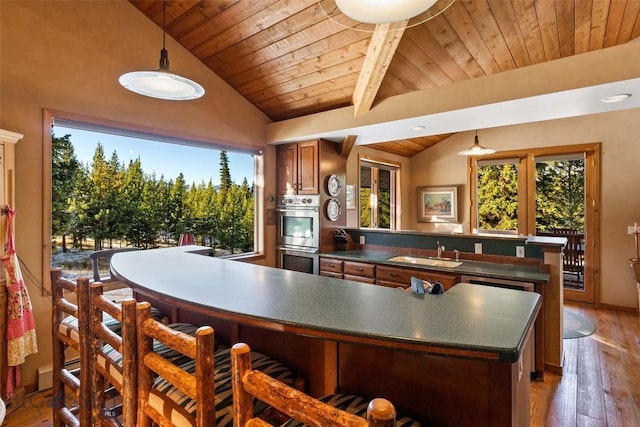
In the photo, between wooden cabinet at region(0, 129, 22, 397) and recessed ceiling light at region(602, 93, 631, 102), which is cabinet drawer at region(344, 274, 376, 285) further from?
wooden cabinet at region(0, 129, 22, 397)

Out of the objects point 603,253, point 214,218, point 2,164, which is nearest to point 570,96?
point 603,253

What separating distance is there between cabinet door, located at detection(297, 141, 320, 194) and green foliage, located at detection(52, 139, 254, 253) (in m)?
0.83

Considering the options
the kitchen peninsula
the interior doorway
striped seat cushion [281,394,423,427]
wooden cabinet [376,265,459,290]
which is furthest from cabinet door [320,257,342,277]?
the interior doorway

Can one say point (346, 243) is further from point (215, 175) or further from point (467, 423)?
point (467, 423)

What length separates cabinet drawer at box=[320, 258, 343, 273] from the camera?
3.85 m

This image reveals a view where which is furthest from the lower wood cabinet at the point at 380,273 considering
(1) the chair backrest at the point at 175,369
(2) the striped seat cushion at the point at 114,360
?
(1) the chair backrest at the point at 175,369

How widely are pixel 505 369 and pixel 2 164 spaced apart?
3.27m

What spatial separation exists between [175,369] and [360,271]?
2826 mm

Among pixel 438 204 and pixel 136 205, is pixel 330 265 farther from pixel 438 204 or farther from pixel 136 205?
pixel 438 204

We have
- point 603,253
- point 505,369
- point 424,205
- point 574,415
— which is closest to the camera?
point 505,369

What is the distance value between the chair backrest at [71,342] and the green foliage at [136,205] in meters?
1.55

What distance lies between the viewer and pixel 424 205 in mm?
6562

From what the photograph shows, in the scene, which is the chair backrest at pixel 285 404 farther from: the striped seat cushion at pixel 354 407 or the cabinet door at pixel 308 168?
the cabinet door at pixel 308 168

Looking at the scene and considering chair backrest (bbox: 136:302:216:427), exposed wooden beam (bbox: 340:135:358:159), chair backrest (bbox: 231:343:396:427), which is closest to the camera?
chair backrest (bbox: 231:343:396:427)
